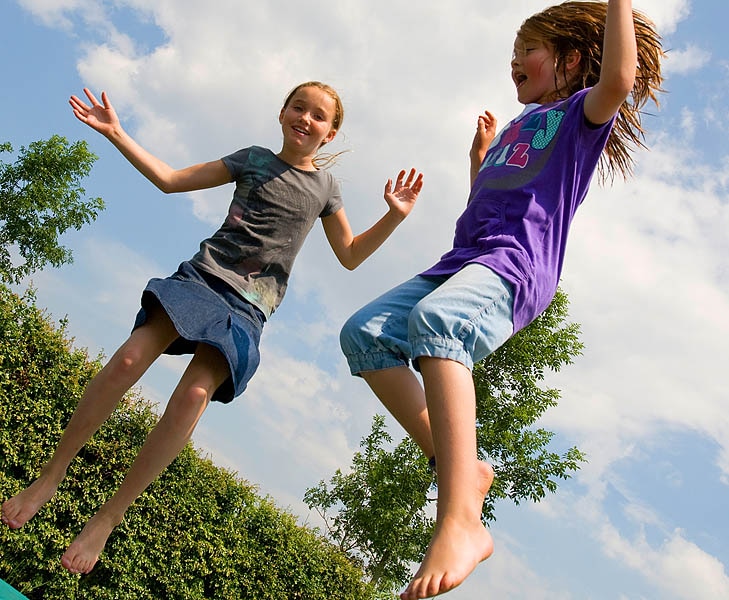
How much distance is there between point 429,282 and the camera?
2.59 meters

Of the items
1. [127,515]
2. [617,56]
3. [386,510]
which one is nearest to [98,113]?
[617,56]

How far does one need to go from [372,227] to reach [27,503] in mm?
1926

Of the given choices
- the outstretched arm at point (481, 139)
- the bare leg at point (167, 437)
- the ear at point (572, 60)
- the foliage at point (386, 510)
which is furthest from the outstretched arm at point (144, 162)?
the foliage at point (386, 510)

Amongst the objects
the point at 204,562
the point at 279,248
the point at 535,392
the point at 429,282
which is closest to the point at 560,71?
the point at 429,282

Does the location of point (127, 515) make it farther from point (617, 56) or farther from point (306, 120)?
point (617, 56)

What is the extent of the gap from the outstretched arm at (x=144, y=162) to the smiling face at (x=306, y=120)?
0.34 meters

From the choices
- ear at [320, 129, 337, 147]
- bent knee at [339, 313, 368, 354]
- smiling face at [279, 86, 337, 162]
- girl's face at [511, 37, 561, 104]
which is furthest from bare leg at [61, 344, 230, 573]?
girl's face at [511, 37, 561, 104]

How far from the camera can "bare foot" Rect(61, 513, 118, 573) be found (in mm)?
2941

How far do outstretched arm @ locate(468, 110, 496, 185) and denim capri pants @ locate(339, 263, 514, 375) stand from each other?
31.3 inches

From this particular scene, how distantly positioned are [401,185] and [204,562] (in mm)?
4874

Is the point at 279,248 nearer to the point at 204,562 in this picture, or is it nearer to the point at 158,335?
the point at 158,335

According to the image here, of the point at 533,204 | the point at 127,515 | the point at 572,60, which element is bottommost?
the point at 127,515

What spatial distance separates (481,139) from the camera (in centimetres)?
325

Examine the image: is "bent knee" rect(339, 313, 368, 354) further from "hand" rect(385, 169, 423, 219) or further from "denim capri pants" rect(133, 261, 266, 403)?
"hand" rect(385, 169, 423, 219)
